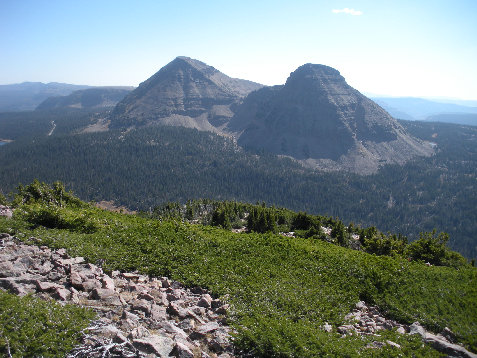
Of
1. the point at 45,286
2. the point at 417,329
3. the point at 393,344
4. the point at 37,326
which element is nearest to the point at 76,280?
the point at 45,286

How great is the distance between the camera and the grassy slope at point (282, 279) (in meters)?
10.3

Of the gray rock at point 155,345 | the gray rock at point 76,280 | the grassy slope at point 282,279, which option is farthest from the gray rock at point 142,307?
the grassy slope at point 282,279

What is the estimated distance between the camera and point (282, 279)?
47.7 ft

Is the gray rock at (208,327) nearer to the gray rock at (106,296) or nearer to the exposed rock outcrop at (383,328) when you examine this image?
the gray rock at (106,296)

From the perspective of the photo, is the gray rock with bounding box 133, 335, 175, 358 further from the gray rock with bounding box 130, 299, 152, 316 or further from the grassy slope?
the grassy slope

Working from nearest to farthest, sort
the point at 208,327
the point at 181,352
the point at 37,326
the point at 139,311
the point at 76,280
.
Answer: the point at 37,326
the point at 181,352
the point at 208,327
the point at 139,311
the point at 76,280

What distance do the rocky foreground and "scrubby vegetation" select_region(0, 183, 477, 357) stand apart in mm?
514

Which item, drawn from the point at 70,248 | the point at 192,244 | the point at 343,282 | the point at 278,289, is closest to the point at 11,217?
the point at 70,248

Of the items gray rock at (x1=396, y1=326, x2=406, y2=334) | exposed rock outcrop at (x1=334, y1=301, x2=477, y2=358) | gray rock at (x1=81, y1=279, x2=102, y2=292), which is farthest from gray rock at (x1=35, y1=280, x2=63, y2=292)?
gray rock at (x1=396, y1=326, x2=406, y2=334)

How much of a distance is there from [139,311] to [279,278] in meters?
7.00

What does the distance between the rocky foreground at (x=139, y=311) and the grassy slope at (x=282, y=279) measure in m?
0.55

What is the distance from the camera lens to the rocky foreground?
344 inches

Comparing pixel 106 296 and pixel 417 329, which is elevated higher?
pixel 106 296

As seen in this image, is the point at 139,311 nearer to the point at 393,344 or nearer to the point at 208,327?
the point at 208,327
